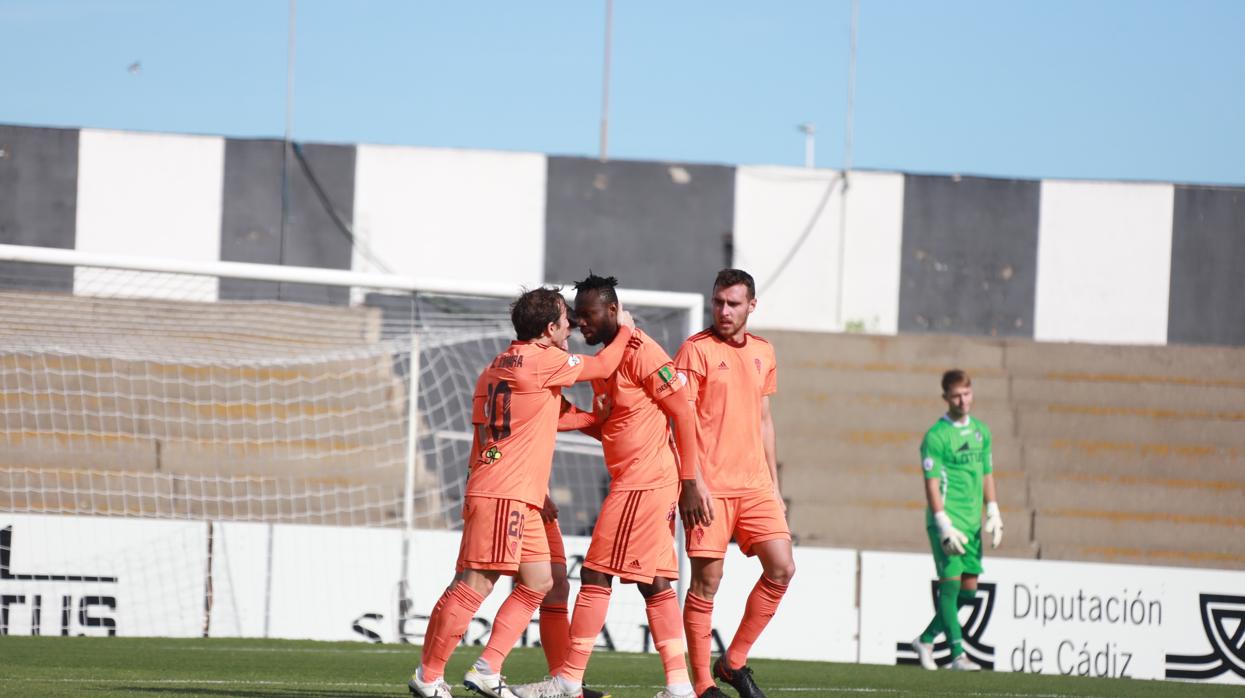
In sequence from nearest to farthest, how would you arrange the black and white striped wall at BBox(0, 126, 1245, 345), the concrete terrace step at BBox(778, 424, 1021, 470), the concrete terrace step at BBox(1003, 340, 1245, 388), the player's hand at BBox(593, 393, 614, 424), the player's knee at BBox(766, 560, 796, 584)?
the player's hand at BBox(593, 393, 614, 424)
the player's knee at BBox(766, 560, 796, 584)
the concrete terrace step at BBox(778, 424, 1021, 470)
the concrete terrace step at BBox(1003, 340, 1245, 388)
the black and white striped wall at BBox(0, 126, 1245, 345)

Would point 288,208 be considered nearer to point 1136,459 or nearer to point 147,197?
point 147,197

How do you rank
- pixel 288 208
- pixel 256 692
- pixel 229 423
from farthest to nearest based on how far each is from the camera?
pixel 288 208 < pixel 229 423 < pixel 256 692

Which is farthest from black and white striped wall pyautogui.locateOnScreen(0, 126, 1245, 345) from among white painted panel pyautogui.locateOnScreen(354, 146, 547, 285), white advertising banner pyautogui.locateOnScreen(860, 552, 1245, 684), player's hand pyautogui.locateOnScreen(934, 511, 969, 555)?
player's hand pyautogui.locateOnScreen(934, 511, 969, 555)

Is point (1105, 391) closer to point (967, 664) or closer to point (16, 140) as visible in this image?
point (967, 664)

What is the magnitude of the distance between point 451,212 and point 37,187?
5646 mm

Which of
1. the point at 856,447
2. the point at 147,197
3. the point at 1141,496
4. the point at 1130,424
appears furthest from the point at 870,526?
the point at 147,197

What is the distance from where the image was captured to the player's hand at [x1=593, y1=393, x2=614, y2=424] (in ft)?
20.2

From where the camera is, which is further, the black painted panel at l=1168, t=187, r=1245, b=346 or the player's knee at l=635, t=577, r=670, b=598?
the black painted panel at l=1168, t=187, r=1245, b=346

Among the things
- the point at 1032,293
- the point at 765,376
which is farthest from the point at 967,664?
the point at 1032,293

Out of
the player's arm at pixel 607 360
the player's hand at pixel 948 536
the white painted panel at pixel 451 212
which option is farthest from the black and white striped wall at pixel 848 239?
the player's arm at pixel 607 360

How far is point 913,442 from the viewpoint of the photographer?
1712 centimetres

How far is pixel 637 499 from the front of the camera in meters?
6.02

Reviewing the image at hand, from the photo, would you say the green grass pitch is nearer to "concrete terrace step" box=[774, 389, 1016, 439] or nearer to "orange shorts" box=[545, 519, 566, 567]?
"orange shorts" box=[545, 519, 566, 567]

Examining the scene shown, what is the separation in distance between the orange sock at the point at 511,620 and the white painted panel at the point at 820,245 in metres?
14.6
